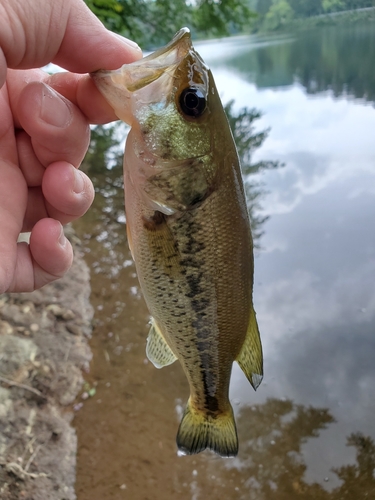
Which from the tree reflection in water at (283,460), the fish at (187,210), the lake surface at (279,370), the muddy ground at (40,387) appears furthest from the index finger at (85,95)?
the tree reflection in water at (283,460)

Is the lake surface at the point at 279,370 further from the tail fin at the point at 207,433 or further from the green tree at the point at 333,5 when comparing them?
the green tree at the point at 333,5

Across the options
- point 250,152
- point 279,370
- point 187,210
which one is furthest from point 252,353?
point 250,152

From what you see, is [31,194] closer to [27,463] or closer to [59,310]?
[27,463]

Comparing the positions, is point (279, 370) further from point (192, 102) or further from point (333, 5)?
point (333, 5)

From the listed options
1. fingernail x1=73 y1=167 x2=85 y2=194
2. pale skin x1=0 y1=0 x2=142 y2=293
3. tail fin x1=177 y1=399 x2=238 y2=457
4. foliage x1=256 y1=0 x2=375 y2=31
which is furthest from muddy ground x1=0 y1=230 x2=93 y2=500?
foliage x1=256 y1=0 x2=375 y2=31

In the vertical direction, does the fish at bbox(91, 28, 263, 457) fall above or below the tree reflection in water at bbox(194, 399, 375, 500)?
above

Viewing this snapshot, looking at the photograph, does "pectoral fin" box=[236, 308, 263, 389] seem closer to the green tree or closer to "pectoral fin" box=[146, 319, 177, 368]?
"pectoral fin" box=[146, 319, 177, 368]
